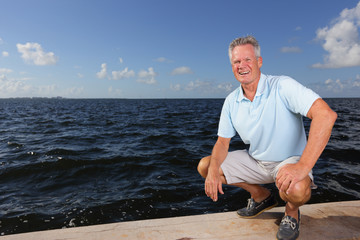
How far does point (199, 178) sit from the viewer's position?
19.6 feet

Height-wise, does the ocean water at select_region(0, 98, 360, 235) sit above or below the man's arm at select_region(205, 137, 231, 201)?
below

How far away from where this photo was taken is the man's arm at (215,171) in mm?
2607

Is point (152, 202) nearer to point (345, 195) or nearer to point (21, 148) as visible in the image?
point (345, 195)

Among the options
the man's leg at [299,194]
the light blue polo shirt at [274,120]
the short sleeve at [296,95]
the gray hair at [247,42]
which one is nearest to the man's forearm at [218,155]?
the light blue polo shirt at [274,120]

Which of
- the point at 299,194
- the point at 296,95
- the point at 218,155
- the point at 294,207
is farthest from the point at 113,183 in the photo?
the point at 296,95

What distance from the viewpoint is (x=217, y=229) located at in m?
2.37

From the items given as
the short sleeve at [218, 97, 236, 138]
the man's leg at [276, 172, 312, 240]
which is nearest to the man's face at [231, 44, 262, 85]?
the short sleeve at [218, 97, 236, 138]

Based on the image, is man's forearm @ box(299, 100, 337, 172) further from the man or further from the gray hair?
the gray hair

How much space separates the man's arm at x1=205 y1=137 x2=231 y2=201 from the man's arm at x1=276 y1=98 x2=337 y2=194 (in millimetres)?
688

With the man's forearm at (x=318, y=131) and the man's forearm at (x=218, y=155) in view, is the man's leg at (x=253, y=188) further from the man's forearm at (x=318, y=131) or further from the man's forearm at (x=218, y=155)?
the man's forearm at (x=318, y=131)

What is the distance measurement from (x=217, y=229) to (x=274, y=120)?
52.8 inches

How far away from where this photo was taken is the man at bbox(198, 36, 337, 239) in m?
2.11

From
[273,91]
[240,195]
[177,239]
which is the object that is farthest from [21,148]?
[273,91]

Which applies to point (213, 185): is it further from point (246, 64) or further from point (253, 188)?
point (246, 64)
